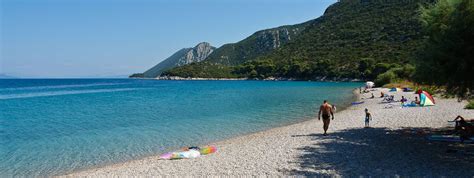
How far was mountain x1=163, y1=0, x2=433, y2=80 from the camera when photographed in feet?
355

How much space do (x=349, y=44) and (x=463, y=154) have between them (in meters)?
127

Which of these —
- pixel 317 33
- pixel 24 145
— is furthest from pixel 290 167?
pixel 317 33

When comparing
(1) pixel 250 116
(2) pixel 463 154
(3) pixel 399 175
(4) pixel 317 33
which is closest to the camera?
(3) pixel 399 175

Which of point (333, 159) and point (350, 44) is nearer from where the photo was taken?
point (333, 159)

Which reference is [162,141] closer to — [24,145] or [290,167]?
[24,145]

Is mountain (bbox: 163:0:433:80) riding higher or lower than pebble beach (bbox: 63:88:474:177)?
higher

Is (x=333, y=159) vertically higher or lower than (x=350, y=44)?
lower

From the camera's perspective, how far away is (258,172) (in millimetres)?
11195

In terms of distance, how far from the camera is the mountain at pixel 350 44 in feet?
355

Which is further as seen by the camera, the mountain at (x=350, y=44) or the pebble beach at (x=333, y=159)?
the mountain at (x=350, y=44)

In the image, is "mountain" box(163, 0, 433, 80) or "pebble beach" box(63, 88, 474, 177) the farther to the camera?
→ "mountain" box(163, 0, 433, 80)

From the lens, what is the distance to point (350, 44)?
132875 mm

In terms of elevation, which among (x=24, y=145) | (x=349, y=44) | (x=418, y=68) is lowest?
(x=24, y=145)

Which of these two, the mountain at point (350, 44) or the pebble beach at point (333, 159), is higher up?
the mountain at point (350, 44)
